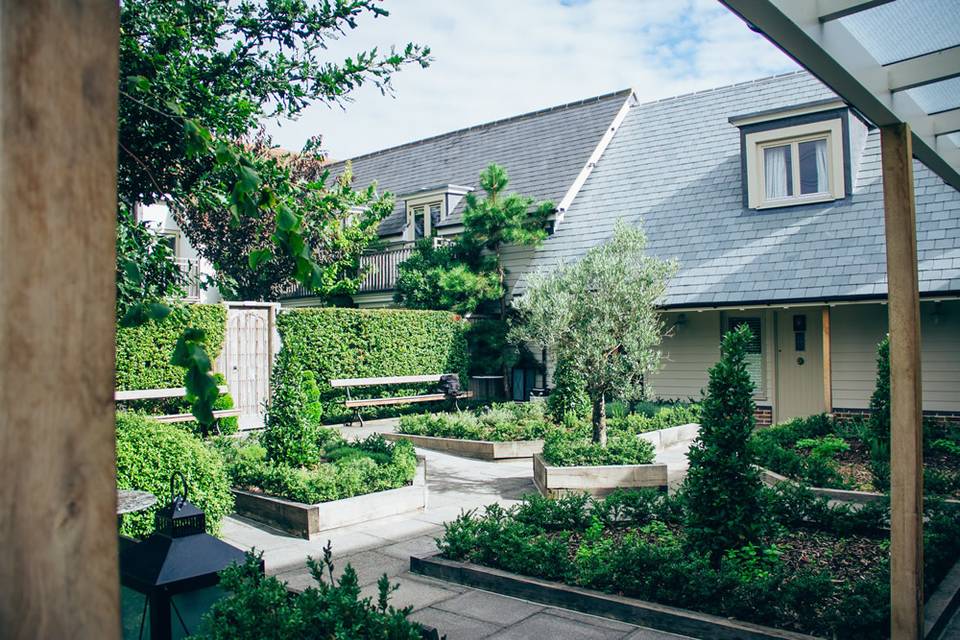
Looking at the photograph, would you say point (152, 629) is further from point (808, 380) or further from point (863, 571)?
point (808, 380)

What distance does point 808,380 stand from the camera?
15.8 m

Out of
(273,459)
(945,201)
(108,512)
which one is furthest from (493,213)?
(108,512)

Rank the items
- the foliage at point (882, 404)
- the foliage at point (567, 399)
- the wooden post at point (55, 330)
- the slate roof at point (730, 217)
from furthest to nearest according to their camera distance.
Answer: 1. the slate roof at point (730, 217)
2. the foliage at point (567, 399)
3. the foliage at point (882, 404)
4. the wooden post at point (55, 330)

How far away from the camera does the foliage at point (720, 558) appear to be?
15.6 feet

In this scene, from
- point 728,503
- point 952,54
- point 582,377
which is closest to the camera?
point 952,54

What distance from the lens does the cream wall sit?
14.0 metres

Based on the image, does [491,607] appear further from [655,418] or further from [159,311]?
[655,418]

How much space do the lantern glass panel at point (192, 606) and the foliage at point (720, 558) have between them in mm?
3024

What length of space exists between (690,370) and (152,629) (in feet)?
50.3

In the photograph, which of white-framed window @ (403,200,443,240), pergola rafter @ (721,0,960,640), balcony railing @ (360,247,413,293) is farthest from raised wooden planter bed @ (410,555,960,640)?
white-framed window @ (403,200,443,240)

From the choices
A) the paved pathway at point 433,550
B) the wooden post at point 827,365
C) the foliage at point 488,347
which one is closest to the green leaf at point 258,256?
the paved pathway at point 433,550

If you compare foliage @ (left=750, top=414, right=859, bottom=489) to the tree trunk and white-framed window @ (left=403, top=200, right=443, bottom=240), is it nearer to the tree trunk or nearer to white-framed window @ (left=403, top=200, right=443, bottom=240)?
the tree trunk

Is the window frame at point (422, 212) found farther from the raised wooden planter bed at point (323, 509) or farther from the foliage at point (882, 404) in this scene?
the raised wooden planter bed at point (323, 509)

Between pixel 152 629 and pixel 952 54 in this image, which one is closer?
pixel 152 629
